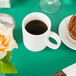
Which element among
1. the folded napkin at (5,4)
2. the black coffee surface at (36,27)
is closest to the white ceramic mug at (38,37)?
the black coffee surface at (36,27)

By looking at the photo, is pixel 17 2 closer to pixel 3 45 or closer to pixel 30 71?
pixel 30 71

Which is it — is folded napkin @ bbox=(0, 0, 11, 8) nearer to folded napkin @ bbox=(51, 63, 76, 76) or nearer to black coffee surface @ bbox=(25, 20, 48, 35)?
black coffee surface @ bbox=(25, 20, 48, 35)

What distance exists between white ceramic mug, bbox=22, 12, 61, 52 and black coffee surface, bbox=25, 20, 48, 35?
0.01m

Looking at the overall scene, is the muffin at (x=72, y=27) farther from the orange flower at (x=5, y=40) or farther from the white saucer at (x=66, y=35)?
the orange flower at (x=5, y=40)

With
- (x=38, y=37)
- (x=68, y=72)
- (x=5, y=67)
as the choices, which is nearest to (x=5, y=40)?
(x=5, y=67)

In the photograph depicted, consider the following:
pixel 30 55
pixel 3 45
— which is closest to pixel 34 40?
pixel 30 55

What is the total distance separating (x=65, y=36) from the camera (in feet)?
2.29

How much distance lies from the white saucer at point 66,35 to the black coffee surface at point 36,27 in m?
0.08

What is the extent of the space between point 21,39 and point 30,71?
0.13m

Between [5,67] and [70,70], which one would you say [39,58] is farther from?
[5,67]

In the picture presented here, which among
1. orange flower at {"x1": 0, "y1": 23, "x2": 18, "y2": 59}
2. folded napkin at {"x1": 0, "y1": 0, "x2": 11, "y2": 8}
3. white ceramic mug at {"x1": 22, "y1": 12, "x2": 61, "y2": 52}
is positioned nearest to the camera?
orange flower at {"x1": 0, "y1": 23, "x2": 18, "y2": 59}

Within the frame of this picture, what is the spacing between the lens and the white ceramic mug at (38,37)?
0.60m

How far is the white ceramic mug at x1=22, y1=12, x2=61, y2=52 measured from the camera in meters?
0.60

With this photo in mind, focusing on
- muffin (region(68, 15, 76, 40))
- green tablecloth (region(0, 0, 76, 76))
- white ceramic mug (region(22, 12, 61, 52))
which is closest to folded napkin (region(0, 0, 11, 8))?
green tablecloth (region(0, 0, 76, 76))
